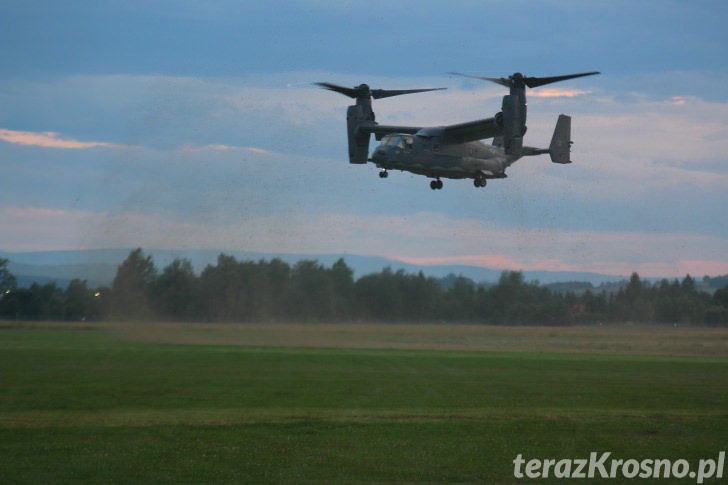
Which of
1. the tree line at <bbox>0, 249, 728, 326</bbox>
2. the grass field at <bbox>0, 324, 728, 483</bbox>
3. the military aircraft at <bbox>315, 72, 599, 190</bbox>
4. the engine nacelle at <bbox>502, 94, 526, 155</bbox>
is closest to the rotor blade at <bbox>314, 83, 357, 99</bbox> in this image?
the military aircraft at <bbox>315, 72, 599, 190</bbox>

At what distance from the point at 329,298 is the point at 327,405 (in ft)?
140

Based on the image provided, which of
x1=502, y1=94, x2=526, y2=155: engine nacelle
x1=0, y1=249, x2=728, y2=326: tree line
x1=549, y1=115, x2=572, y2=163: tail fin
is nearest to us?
x1=502, y1=94, x2=526, y2=155: engine nacelle

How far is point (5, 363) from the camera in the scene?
206 feet

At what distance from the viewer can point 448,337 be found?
94375mm

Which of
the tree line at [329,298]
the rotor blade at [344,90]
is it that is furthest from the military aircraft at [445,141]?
the tree line at [329,298]

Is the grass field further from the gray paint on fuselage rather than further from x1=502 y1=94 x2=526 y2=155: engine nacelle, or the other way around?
x1=502 y1=94 x2=526 y2=155: engine nacelle

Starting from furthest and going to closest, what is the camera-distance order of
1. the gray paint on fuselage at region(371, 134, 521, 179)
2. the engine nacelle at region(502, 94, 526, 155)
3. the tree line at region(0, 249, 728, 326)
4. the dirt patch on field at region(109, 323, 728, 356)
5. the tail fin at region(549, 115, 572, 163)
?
the dirt patch on field at region(109, 323, 728, 356) → the tree line at region(0, 249, 728, 326) → the tail fin at region(549, 115, 572, 163) → the gray paint on fuselage at region(371, 134, 521, 179) → the engine nacelle at region(502, 94, 526, 155)

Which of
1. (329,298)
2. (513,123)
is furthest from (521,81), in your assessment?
(329,298)

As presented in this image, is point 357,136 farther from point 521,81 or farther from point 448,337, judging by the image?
point 448,337

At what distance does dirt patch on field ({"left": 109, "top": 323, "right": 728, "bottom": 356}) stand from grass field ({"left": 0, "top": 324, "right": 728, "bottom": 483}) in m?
0.26

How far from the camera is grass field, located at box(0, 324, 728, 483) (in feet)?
104

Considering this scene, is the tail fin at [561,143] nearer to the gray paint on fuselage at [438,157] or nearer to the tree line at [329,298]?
the gray paint on fuselage at [438,157]

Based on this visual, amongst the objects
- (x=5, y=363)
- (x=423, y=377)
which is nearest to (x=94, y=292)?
(x=5, y=363)

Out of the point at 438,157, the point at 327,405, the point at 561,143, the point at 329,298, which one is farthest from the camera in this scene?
the point at 329,298
